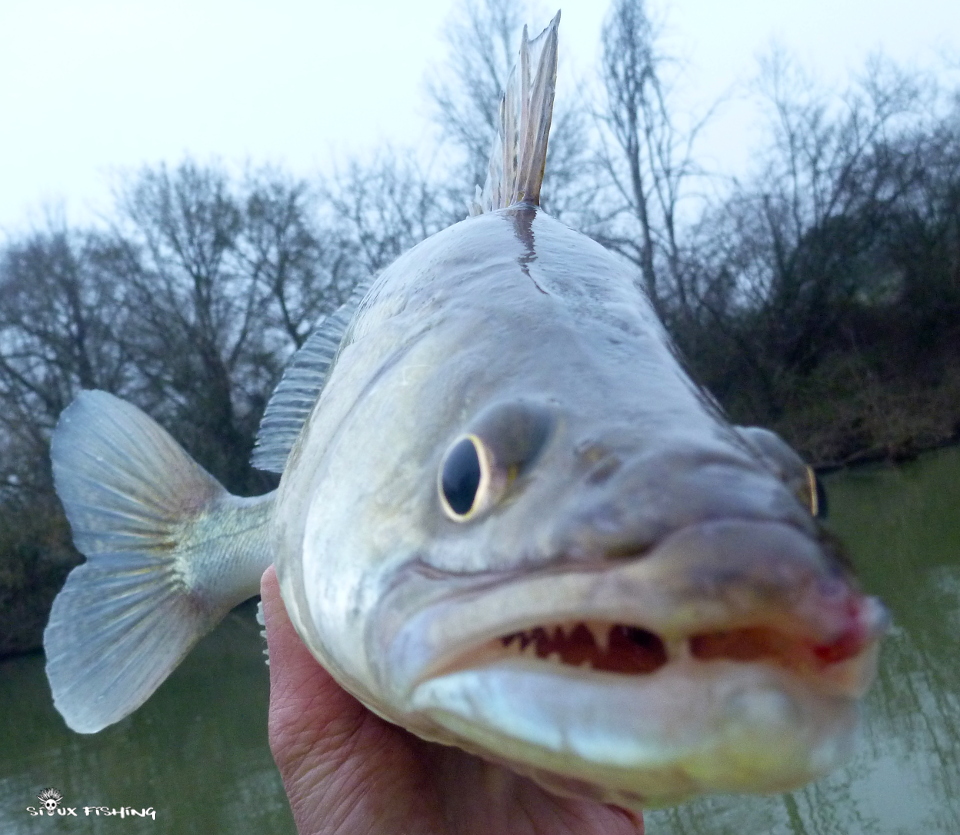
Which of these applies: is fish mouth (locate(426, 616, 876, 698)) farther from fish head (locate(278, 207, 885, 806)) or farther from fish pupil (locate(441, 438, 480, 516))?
fish pupil (locate(441, 438, 480, 516))

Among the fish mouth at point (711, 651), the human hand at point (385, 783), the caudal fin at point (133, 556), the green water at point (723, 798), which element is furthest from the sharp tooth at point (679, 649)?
the green water at point (723, 798)

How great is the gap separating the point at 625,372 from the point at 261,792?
6.34 meters

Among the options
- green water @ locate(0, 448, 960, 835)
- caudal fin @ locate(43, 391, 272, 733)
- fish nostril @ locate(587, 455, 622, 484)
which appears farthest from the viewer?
green water @ locate(0, 448, 960, 835)

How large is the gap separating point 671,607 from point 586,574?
0.27ft

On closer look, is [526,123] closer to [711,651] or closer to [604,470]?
[604,470]

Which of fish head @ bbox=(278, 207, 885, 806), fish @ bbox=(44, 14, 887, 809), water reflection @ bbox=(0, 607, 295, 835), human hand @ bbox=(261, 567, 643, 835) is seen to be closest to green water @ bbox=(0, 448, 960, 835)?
water reflection @ bbox=(0, 607, 295, 835)

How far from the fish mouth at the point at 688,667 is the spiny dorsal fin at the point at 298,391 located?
1.16 meters

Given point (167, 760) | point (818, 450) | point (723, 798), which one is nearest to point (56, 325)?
point (167, 760)

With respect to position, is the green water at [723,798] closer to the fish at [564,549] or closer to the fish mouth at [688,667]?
the fish at [564,549]

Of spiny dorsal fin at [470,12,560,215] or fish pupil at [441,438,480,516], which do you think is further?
spiny dorsal fin at [470,12,560,215]

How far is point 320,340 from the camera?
76.5 inches

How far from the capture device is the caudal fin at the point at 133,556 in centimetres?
220

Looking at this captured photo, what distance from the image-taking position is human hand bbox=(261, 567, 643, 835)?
5.09 ft

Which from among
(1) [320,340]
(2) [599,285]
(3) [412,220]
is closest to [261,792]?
(1) [320,340]
